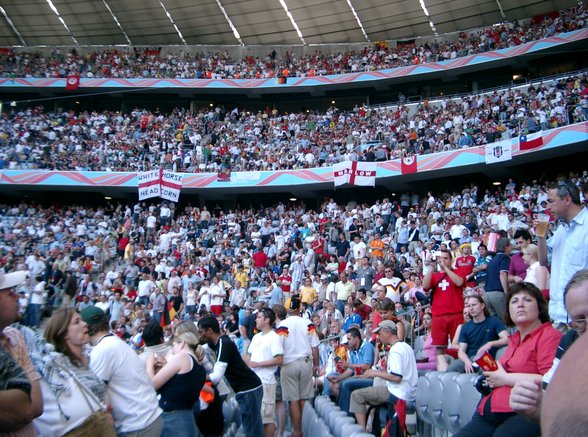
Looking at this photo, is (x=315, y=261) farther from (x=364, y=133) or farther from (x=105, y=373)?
(x=105, y=373)

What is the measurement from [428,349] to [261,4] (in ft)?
98.7

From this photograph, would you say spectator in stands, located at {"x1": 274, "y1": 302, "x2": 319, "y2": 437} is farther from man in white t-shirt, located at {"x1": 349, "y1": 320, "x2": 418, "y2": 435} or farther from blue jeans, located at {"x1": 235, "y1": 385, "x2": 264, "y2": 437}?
man in white t-shirt, located at {"x1": 349, "y1": 320, "x2": 418, "y2": 435}

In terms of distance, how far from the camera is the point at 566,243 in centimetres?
430

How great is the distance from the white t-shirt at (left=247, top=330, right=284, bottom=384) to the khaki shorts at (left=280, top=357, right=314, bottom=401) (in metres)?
0.18

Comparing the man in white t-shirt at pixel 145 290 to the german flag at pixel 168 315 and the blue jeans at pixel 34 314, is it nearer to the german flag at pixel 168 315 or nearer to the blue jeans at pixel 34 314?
the german flag at pixel 168 315

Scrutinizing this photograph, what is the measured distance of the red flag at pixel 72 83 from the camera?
33438mm

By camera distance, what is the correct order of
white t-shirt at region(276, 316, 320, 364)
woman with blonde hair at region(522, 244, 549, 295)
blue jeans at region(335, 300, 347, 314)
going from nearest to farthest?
1. woman with blonde hair at region(522, 244, 549, 295)
2. white t-shirt at region(276, 316, 320, 364)
3. blue jeans at region(335, 300, 347, 314)

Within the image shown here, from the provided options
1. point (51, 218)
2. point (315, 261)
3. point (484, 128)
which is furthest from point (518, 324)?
point (51, 218)

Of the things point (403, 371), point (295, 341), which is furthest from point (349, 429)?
point (295, 341)

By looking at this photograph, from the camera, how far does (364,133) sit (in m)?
26.5

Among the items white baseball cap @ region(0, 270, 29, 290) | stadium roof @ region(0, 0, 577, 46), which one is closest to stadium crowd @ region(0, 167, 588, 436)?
white baseball cap @ region(0, 270, 29, 290)

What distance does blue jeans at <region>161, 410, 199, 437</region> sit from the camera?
4.41 meters

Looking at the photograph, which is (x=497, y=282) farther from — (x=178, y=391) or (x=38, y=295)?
(x=38, y=295)

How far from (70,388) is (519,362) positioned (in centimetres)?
240
